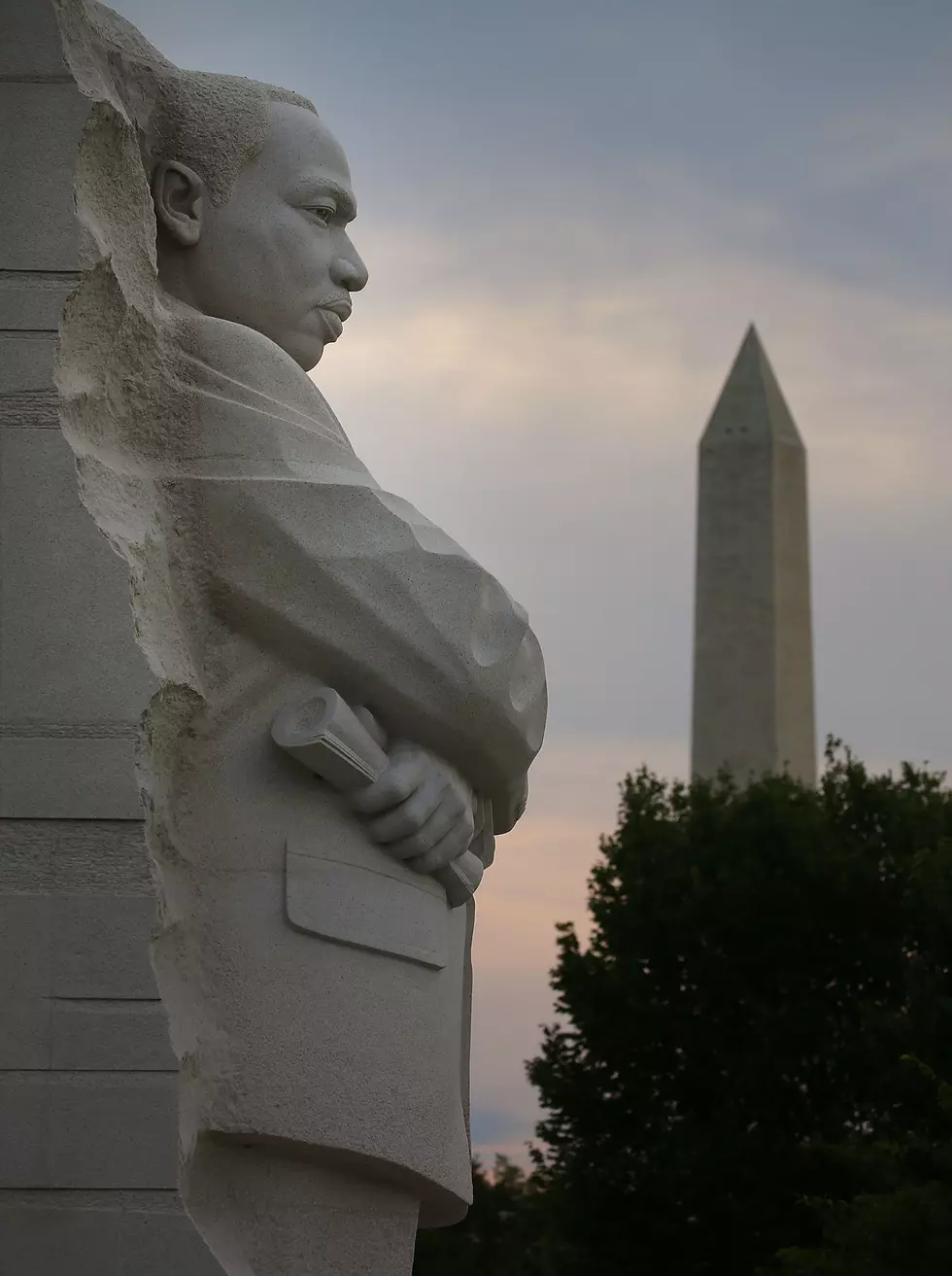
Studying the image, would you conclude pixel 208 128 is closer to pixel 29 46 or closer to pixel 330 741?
pixel 29 46

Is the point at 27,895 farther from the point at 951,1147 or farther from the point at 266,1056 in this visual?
the point at 951,1147

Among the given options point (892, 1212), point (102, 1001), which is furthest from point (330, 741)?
point (892, 1212)

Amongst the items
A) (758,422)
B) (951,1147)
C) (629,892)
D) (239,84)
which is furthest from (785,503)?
(239,84)

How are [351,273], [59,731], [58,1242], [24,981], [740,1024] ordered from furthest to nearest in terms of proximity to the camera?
[740,1024]
[351,273]
[59,731]
[24,981]
[58,1242]

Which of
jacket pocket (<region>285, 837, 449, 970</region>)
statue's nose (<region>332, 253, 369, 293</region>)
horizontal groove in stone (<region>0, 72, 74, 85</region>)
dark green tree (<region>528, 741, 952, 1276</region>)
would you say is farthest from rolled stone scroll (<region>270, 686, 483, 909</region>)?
dark green tree (<region>528, 741, 952, 1276</region>)

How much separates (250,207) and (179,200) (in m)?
0.18

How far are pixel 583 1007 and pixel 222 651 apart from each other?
586 inches

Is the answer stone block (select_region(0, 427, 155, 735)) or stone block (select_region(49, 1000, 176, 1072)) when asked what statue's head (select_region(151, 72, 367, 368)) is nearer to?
stone block (select_region(0, 427, 155, 735))

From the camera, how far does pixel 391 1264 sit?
4824mm

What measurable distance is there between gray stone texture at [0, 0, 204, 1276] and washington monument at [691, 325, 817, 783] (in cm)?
2877

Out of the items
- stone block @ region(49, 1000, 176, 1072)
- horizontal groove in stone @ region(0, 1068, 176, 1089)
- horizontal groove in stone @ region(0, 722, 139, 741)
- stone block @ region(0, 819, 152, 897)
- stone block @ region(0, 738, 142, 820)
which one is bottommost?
horizontal groove in stone @ region(0, 1068, 176, 1089)

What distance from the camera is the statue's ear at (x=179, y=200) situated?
5.23 m

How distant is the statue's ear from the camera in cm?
523

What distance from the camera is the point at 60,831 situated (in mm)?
4395
